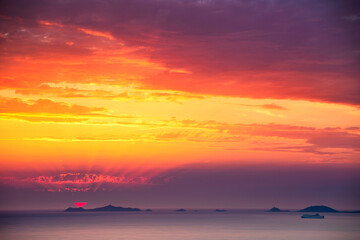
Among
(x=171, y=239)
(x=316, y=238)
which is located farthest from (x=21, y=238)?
(x=316, y=238)

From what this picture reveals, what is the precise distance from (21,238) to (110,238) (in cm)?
1370

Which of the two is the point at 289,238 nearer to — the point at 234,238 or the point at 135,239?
the point at 234,238

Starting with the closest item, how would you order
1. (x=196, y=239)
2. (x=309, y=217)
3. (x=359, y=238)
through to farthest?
(x=196, y=239) < (x=359, y=238) < (x=309, y=217)

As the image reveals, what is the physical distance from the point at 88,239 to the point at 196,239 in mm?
15479

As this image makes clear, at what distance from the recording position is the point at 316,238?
232 feet

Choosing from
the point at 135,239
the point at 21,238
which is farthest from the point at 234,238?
the point at 21,238

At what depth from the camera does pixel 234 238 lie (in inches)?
2657

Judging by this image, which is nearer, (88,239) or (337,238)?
(88,239)

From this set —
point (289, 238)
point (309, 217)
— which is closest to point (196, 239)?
point (289, 238)

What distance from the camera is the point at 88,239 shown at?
6562cm

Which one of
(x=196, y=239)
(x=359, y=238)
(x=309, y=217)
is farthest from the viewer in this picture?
(x=309, y=217)

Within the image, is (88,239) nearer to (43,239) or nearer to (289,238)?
(43,239)

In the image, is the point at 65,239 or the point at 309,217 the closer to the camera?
the point at 65,239

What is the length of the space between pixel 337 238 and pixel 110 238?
34.8 metres
